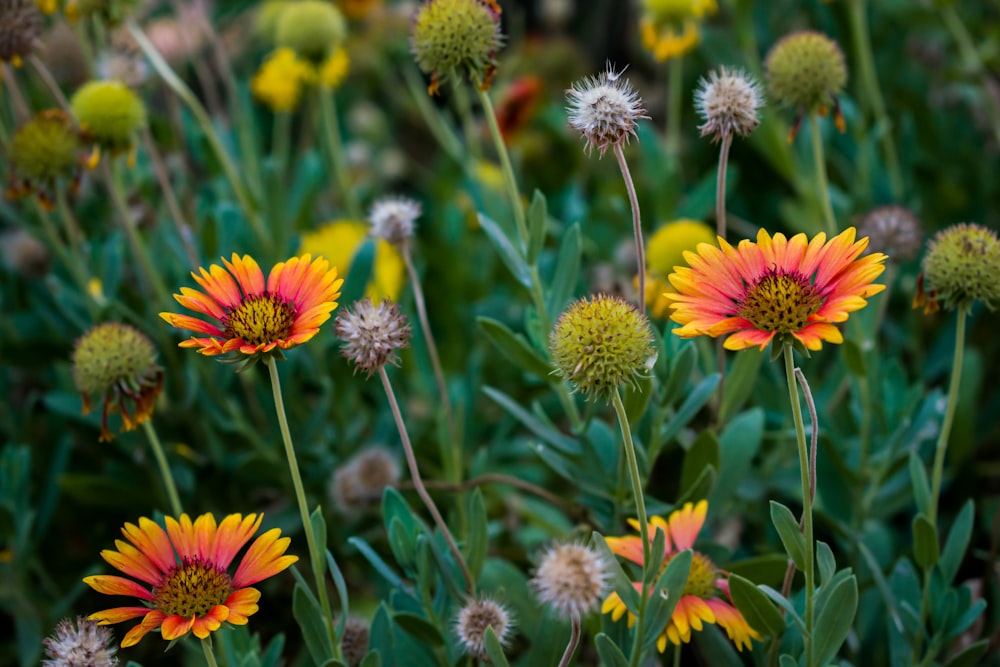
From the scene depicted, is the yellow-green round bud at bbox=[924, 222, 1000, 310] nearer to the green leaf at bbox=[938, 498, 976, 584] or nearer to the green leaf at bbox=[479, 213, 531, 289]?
the green leaf at bbox=[938, 498, 976, 584]

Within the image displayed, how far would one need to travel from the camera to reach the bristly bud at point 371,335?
1103 millimetres

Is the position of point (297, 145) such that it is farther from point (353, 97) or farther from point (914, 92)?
point (914, 92)

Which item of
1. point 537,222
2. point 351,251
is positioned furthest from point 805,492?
point 351,251

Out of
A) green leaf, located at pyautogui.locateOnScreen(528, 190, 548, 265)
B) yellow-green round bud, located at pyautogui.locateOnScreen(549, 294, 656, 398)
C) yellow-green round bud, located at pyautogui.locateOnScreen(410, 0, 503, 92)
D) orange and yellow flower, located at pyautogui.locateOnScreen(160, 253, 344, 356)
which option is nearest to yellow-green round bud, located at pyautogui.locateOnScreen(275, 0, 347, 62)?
yellow-green round bud, located at pyautogui.locateOnScreen(410, 0, 503, 92)

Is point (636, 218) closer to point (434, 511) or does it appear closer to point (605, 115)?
point (605, 115)

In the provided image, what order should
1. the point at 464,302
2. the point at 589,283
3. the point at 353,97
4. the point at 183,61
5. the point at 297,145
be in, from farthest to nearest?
the point at 297,145 → the point at 353,97 → the point at 183,61 → the point at 464,302 → the point at 589,283

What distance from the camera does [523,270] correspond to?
1.44 meters

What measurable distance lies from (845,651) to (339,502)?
872mm

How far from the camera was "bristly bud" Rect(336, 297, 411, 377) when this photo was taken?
1.10m

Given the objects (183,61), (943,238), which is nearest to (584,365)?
(943,238)

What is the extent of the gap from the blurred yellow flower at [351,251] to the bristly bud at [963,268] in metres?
1.04

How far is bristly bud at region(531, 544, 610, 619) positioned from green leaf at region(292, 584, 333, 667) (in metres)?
0.32

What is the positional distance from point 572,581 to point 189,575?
414 mm

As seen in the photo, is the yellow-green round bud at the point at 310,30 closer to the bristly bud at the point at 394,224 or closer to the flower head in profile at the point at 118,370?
the bristly bud at the point at 394,224
